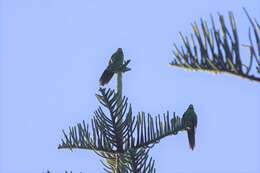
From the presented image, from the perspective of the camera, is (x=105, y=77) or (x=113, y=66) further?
(x=105, y=77)

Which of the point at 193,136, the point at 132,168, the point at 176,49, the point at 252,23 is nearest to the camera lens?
the point at 252,23

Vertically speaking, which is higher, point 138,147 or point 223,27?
point 223,27

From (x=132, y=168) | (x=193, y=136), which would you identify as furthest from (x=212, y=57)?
(x=193, y=136)

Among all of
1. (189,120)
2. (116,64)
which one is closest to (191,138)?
(189,120)

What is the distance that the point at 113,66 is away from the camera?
12.5ft

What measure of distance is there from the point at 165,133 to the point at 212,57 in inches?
52.4

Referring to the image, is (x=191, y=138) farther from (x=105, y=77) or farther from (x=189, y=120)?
(x=105, y=77)

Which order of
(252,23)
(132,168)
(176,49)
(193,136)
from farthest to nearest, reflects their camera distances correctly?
(193,136) < (132,168) < (176,49) < (252,23)

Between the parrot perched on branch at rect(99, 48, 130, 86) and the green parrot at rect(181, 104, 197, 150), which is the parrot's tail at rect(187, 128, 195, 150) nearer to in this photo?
the green parrot at rect(181, 104, 197, 150)

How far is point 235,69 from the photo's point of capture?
2295 mm

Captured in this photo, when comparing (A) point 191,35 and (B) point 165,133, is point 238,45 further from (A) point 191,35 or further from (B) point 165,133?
(B) point 165,133

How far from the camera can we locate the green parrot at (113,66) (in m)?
3.80

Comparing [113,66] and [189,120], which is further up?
[113,66]

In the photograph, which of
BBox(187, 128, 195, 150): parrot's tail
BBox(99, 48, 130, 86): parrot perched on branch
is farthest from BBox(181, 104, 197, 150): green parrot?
BBox(99, 48, 130, 86): parrot perched on branch
